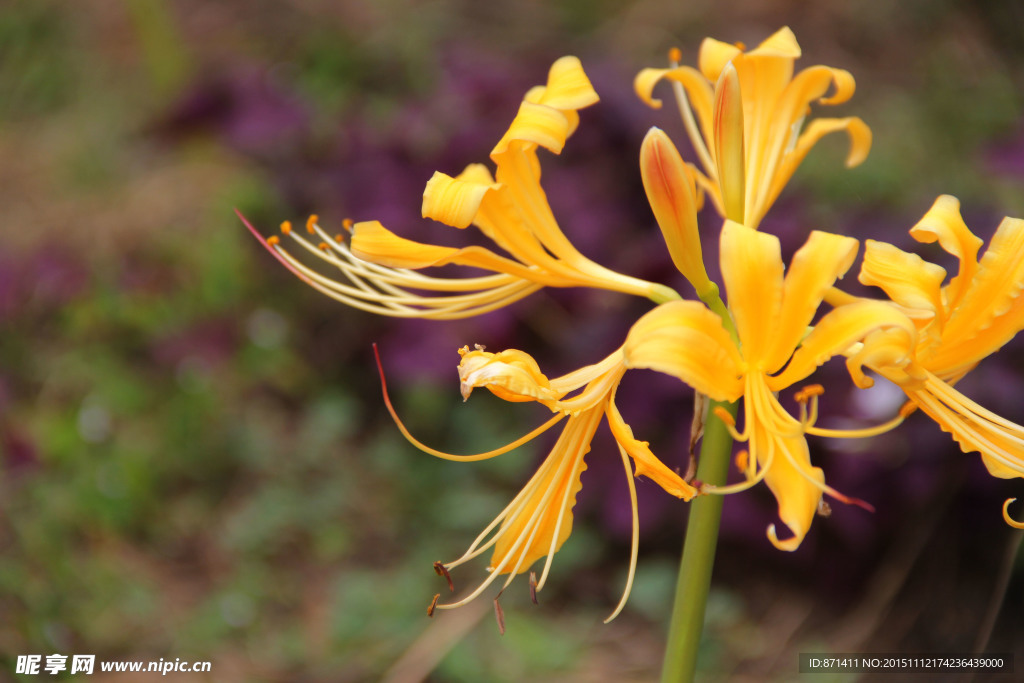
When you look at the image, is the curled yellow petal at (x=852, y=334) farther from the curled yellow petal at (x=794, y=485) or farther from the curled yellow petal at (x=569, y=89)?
the curled yellow petal at (x=569, y=89)

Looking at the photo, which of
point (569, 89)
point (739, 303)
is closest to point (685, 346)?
point (739, 303)

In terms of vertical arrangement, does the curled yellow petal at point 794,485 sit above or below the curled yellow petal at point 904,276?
below

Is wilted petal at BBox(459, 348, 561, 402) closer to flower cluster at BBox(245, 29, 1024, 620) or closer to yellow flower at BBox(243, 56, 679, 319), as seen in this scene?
flower cluster at BBox(245, 29, 1024, 620)

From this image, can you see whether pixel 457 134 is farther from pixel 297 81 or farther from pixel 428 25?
pixel 428 25

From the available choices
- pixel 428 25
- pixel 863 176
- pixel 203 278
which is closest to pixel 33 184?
pixel 203 278

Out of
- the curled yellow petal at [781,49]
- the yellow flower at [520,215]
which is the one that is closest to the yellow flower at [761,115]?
the curled yellow petal at [781,49]

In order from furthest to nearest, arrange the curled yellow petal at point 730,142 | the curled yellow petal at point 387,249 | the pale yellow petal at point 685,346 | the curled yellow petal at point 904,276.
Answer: the curled yellow petal at point 387,249
the curled yellow petal at point 730,142
the curled yellow petal at point 904,276
the pale yellow petal at point 685,346

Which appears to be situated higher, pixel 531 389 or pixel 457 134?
pixel 457 134
